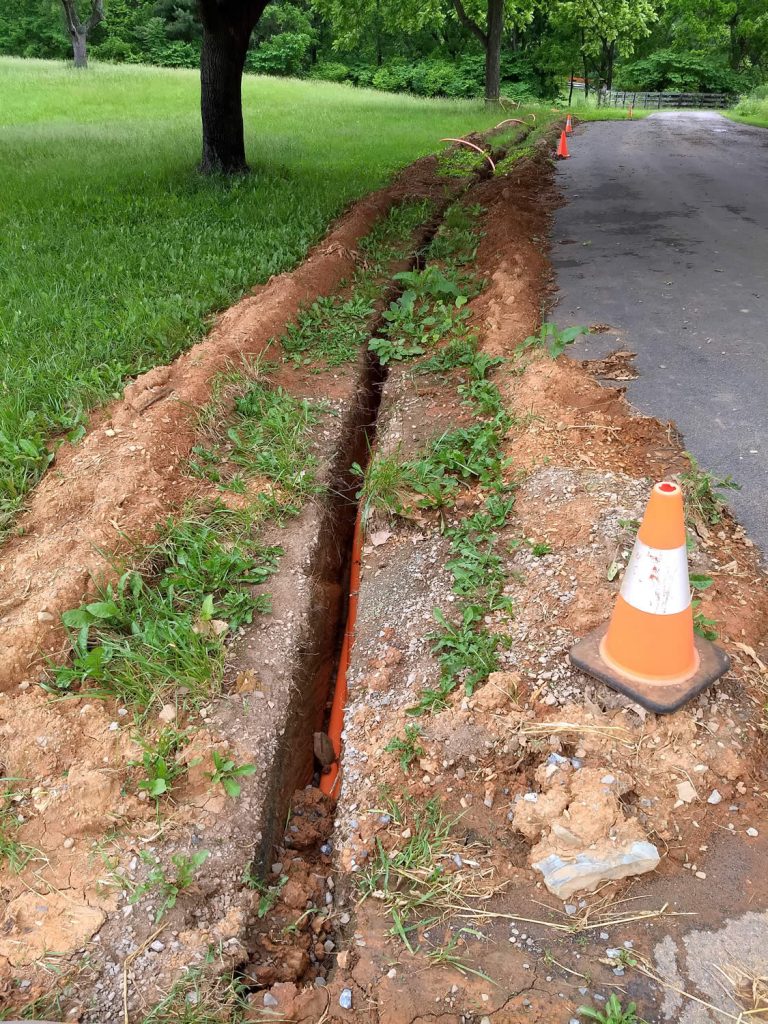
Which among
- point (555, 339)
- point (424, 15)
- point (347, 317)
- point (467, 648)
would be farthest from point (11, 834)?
point (424, 15)

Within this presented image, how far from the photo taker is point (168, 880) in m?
2.14

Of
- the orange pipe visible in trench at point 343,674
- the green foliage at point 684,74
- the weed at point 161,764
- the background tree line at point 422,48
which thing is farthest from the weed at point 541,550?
the green foliage at point 684,74

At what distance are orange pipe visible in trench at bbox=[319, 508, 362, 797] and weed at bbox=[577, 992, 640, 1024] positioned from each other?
121cm

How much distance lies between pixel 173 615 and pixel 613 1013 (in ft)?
6.80

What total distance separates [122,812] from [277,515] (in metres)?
1.67

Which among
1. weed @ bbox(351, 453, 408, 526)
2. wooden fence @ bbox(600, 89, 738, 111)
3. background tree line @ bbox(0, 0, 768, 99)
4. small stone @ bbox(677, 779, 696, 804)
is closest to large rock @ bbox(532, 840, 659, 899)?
Result: small stone @ bbox(677, 779, 696, 804)

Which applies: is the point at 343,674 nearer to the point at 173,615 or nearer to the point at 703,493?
the point at 173,615

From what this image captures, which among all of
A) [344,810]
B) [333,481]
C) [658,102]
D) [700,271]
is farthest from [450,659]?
[658,102]

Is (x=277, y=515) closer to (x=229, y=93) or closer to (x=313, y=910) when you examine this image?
(x=313, y=910)

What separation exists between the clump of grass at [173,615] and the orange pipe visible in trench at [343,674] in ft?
1.73

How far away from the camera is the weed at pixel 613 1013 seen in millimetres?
1701

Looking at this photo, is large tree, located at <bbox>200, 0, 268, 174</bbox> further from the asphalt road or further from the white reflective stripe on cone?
the white reflective stripe on cone

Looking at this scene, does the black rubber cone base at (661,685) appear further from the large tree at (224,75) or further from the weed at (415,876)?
the large tree at (224,75)

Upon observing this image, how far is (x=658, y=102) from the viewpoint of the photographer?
3412 centimetres
